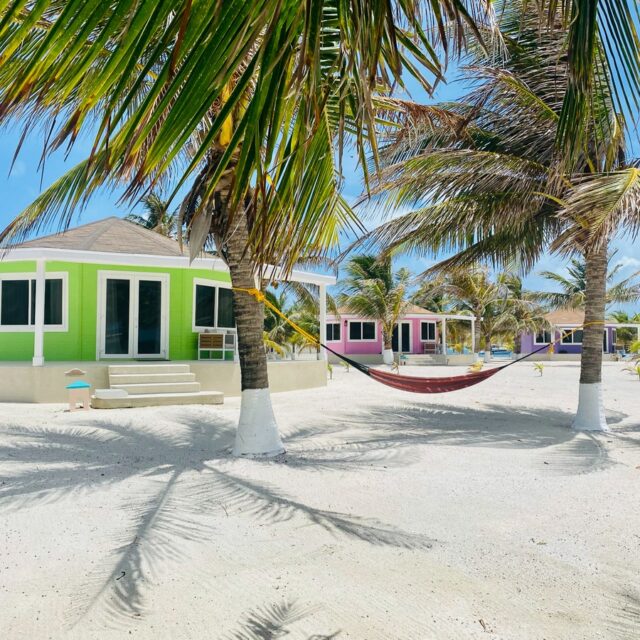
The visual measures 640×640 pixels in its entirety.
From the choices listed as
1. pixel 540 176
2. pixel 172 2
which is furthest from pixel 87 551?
pixel 540 176

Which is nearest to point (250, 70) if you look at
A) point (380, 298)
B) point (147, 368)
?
point (147, 368)

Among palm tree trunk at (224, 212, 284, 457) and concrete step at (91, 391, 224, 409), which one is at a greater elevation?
palm tree trunk at (224, 212, 284, 457)

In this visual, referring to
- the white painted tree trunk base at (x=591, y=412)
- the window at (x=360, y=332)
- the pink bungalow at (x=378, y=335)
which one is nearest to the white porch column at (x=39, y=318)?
the white painted tree trunk base at (x=591, y=412)

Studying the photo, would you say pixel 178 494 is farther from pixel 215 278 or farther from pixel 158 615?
pixel 215 278

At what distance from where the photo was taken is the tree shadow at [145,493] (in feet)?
9.87

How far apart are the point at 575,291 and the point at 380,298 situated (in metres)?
16.3

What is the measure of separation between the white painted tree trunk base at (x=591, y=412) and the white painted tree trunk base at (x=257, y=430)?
4.45 meters

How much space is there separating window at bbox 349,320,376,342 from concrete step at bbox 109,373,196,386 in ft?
70.7

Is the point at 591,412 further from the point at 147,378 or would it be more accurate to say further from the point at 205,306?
the point at 205,306

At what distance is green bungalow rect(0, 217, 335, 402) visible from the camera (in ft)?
37.9

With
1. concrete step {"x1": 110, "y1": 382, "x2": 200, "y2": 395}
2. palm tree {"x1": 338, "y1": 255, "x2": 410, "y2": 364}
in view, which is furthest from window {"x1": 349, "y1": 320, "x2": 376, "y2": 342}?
concrete step {"x1": 110, "y1": 382, "x2": 200, "y2": 395}

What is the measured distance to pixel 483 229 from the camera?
8672mm

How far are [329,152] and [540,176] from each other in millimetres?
6656

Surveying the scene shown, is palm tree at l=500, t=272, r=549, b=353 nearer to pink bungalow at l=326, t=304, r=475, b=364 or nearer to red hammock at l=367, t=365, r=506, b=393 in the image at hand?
pink bungalow at l=326, t=304, r=475, b=364
